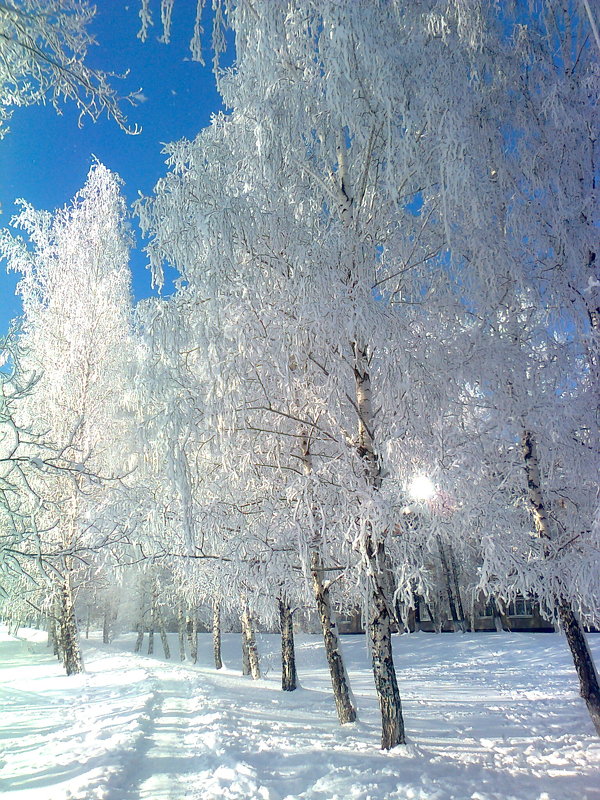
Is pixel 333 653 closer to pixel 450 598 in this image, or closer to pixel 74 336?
pixel 74 336

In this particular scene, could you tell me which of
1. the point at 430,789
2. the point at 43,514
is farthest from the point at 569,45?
the point at 43,514

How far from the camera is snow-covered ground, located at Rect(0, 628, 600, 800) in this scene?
472cm

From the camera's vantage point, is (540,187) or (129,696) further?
(129,696)

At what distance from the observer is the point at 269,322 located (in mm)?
5664

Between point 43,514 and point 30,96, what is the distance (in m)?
12.4

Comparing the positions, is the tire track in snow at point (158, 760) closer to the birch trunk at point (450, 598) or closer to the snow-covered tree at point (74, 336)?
the snow-covered tree at point (74, 336)

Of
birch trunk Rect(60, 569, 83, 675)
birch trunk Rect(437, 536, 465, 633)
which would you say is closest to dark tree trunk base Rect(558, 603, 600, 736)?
birch trunk Rect(60, 569, 83, 675)

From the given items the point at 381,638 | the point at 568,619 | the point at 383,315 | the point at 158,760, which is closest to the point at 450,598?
the point at 568,619

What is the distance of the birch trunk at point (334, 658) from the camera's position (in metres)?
7.45

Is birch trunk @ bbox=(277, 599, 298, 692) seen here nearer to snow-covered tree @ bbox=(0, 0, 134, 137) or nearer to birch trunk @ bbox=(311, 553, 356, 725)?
birch trunk @ bbox=(311, 553, 356, 725)

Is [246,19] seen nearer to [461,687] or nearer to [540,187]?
[540,187]

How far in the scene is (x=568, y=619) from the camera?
651 centimetres

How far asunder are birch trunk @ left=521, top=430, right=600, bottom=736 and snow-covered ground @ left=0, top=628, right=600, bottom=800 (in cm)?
59

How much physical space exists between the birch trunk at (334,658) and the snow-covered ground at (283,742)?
0.90 ft
